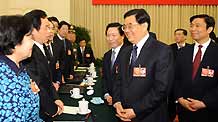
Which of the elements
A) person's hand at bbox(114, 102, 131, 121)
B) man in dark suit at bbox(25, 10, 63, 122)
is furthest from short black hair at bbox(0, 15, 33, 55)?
person's hand at bbox(114, 102, 131, 121)

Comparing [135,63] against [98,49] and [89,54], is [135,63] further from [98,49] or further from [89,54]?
[98,49]

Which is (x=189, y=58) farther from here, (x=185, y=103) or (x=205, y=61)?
(x=185, y=103)

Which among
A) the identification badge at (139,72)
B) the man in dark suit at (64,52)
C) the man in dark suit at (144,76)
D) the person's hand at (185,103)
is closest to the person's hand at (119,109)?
the man in dark suit at (144,76)

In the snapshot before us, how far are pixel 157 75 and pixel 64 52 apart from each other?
296cm

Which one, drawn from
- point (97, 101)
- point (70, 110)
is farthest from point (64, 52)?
point (70, 110)

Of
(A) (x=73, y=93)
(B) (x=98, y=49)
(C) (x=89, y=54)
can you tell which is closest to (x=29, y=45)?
(A) (x=73, y=93)

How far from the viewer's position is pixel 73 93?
341 centimetres

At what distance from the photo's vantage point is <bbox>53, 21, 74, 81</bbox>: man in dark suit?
15.8ft

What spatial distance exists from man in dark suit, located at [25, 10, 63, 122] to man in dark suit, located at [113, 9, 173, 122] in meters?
0.56

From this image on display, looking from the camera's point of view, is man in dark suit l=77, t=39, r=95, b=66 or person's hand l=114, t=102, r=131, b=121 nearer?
person's hand l=114, t=102, r=131, b=121

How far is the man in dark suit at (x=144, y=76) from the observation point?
94.3 inches

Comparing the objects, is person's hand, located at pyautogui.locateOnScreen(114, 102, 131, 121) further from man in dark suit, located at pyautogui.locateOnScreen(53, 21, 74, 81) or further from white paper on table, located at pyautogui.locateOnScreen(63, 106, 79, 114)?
man in dark suit, located at pyautogui.locateOnScreen(53, 21, 74, 81)

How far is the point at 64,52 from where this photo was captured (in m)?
5.14

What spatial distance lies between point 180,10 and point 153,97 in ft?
20.9
